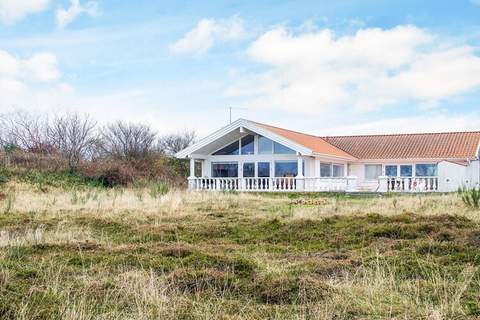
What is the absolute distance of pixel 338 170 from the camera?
29.9 metres

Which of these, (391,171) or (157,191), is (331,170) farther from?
(157,191)

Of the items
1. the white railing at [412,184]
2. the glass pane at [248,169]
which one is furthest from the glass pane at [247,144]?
the white railing at [412,184]

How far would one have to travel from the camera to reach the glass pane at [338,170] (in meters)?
29.4

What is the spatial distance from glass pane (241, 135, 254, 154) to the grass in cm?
1516

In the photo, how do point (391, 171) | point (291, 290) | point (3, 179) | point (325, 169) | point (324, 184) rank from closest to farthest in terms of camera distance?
point (291, 290) < point (3, 179) < point (324, 184) < point (325, 169) < point (391, 171)

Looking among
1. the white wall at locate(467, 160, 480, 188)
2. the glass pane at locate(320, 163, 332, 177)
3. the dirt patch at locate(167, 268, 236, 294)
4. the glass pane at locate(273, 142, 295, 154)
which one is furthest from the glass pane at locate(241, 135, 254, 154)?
the dirt patch at locate(167, 268, 236, 294)

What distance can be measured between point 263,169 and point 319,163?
9.28 feet

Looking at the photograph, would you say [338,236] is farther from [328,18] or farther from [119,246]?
[328,18]

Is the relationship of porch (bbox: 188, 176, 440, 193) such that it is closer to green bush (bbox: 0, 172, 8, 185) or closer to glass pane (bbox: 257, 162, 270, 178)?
glass pane (bbox: 257, 162, 270, 178)

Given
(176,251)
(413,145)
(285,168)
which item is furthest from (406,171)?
(176,251)

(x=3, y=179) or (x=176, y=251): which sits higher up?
(x=3, y=179)

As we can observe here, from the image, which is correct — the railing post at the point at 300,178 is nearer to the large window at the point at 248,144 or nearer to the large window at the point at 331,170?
the large window at the point at 248,144

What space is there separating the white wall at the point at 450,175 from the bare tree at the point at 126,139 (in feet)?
56.7

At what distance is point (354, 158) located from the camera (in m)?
29.4
